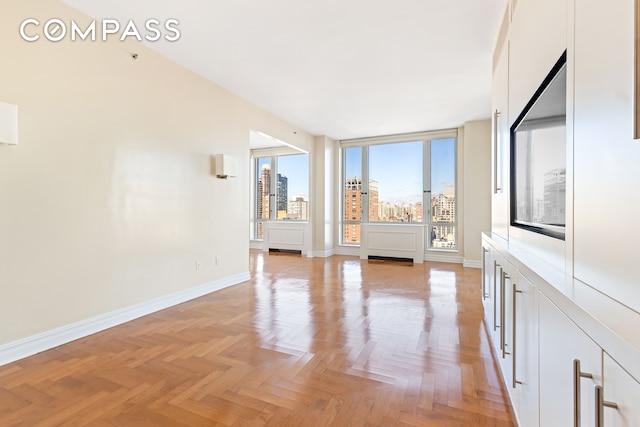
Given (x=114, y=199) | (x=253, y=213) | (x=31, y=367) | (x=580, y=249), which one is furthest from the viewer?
(x=253, y=213)

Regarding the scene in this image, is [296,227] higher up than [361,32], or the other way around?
[361,32]

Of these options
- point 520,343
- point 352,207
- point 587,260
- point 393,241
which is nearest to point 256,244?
point 352,207

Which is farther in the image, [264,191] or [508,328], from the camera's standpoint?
[264,191]

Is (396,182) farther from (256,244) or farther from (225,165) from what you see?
(225,165)

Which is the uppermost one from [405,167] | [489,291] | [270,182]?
[405,167]

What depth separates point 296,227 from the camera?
7.61 m

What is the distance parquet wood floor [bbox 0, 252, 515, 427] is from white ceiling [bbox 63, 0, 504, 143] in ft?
9.15

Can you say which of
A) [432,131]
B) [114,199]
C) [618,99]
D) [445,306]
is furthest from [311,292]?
[432,131]

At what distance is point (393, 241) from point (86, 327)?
5.49 metres

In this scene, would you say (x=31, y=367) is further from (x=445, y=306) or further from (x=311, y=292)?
(x=445, y=306)

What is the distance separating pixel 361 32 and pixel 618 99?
8.72 feet

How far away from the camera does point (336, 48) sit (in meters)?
3.31

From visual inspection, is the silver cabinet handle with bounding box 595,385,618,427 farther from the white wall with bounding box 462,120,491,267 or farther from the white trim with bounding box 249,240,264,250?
the white trim with bounding box 249,240,264,250

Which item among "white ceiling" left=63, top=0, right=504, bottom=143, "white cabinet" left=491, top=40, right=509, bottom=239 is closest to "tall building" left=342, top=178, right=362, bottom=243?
"white ceiling" left=63, top=0, right=504, bottom=143
